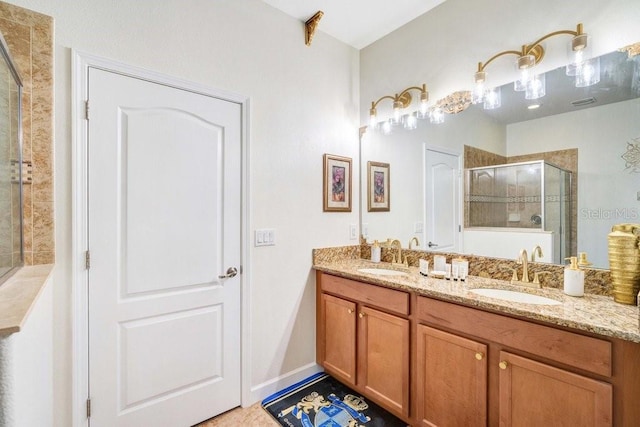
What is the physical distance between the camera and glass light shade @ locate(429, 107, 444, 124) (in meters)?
2.09

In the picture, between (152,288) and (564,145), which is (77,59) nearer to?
(152,288)

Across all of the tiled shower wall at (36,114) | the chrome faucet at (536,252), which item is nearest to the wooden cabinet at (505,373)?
the chrome faucet at (536,252)

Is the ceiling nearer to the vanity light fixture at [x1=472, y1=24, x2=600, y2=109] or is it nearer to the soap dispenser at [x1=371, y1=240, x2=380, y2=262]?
the vanity light fixture at [x1=472, y1=24, x2=600, y2=109]

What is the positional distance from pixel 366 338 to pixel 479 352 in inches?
28.6

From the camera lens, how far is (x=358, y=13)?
2199 mm

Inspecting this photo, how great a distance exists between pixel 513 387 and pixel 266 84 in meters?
2.19

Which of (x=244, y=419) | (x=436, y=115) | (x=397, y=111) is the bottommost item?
(x=244, y=419)

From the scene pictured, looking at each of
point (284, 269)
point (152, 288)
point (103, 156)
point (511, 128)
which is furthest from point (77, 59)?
point (511, 128)

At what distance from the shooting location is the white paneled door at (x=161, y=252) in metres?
1.50

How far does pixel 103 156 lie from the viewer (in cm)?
149

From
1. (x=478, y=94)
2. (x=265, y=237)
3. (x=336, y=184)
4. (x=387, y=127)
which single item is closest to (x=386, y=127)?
(x=387, y=127)

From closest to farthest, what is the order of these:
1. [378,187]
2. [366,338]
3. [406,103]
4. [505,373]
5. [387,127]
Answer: [505,373]
[366,338]
[406,103]
[387,127]
[378,187]

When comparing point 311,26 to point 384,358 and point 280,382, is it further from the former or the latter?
point 280,382

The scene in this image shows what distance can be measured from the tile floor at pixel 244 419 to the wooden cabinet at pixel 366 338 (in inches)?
21.8
